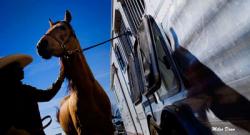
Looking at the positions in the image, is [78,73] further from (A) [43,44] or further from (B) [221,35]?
(B) [221,35]

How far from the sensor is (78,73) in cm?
349

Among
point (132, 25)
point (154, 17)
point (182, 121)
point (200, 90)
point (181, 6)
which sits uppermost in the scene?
point (132, 25)

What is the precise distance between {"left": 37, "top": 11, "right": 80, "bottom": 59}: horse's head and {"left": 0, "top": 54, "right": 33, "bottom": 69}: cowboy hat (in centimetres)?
29

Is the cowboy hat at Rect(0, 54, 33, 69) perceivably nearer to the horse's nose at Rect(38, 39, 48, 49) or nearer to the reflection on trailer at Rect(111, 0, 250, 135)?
the horse's nose at Rect(38, 39, 48, 49)

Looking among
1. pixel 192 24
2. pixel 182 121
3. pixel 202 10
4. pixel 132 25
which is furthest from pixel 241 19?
pixel 132 25

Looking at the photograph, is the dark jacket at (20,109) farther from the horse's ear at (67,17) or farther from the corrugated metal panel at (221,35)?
the corrugated metal panel at (221,35)

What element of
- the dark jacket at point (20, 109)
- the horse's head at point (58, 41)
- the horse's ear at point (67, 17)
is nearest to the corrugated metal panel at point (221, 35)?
the dark jacket at point (20, 109)

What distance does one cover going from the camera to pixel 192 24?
5.60ft

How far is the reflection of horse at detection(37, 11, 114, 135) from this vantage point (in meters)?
3.44

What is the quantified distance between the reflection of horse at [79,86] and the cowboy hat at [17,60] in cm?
32

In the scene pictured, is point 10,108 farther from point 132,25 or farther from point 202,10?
point 132,25

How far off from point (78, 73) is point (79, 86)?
199 mm

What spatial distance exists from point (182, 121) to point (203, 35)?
1.03m

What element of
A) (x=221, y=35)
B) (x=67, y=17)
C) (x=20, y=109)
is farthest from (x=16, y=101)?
(x=221, y=35)
